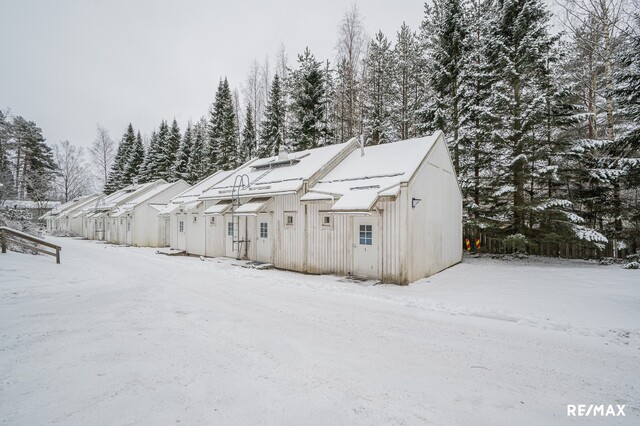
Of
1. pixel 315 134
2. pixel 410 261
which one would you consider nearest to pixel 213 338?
pixel 410 261

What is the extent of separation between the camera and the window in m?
9.98

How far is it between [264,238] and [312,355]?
997 centimetres

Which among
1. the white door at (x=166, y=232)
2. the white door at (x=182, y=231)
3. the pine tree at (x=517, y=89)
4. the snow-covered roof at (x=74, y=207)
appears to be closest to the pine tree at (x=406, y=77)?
the pine tree at (x=517, y=89)

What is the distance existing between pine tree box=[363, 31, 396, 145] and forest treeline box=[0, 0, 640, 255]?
9 cm

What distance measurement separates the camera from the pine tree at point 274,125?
972 inches

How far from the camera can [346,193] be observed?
1020 cm

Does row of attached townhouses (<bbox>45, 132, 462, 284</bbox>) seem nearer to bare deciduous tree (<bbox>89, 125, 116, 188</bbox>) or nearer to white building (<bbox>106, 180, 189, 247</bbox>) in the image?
white building (<bbox>106, 180, 189, 247</bbox>)

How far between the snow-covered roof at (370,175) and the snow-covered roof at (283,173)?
0.69 m

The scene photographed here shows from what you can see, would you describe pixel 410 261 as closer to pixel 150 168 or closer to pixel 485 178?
pixel 485 178

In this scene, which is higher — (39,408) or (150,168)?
(150,168)

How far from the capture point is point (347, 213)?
360 inches

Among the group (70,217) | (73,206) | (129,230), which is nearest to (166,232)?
(129,230)

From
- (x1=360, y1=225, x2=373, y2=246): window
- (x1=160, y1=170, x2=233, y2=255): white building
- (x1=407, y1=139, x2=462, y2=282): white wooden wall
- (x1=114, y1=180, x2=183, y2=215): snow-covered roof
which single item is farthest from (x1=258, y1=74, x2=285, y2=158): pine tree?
(x1=360, y1=225, x2=373, y2=246): window

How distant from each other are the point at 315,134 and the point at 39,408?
21093mm
